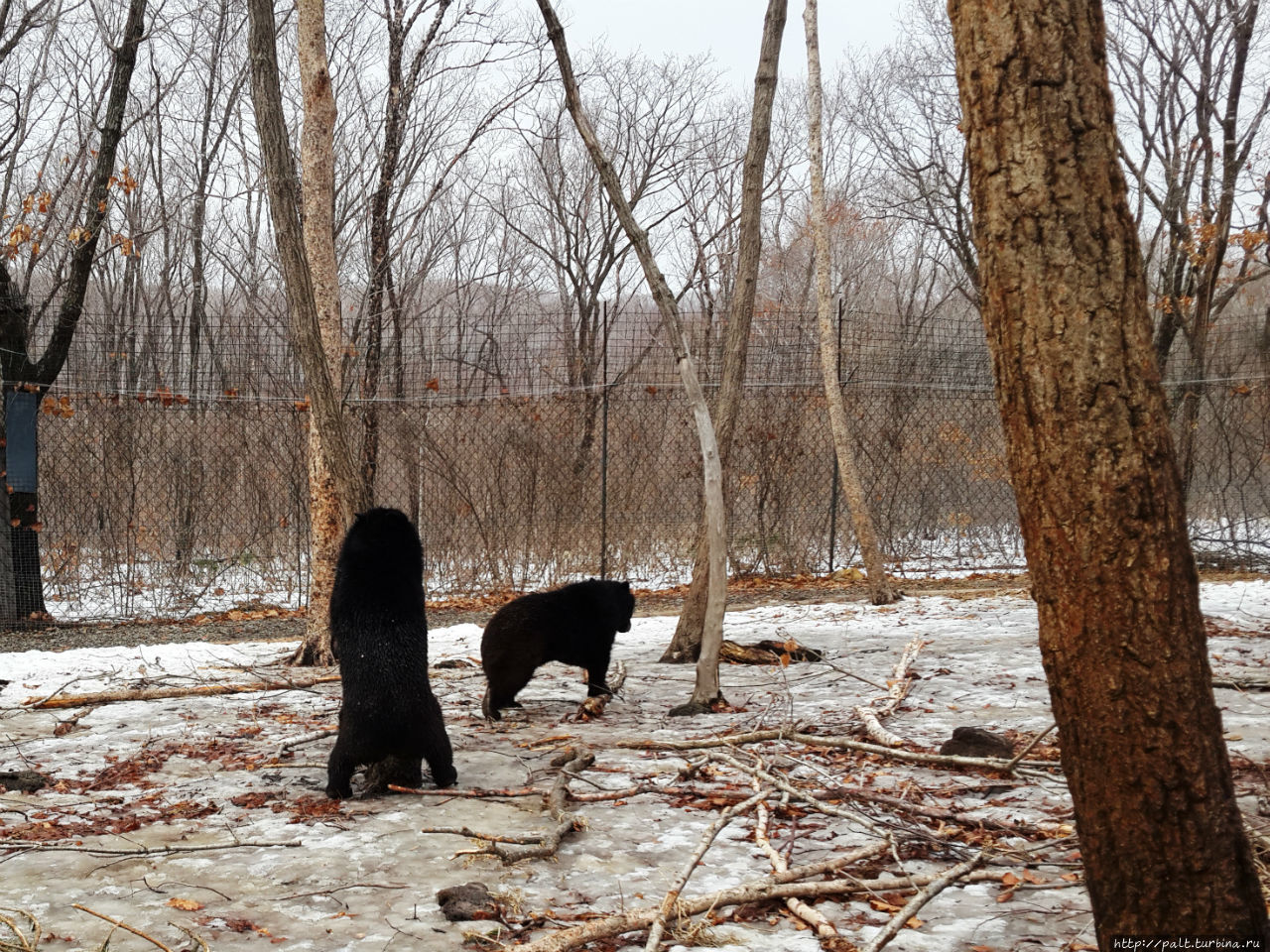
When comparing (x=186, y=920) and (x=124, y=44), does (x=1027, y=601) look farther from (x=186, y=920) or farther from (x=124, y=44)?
(x=124, y=44)

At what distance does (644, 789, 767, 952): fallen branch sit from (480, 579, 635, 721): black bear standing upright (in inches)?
95.5

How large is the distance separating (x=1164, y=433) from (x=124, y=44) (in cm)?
1218

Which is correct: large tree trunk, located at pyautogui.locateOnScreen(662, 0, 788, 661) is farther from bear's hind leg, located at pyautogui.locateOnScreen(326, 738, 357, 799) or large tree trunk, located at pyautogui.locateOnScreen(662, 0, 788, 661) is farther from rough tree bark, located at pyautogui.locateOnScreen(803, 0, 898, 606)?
bear's hind leg, located at pyautogui.locateOnScreen(326, 738, 357, 799)

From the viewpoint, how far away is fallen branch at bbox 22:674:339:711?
627 cm

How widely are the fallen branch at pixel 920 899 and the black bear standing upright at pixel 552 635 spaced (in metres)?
3.35

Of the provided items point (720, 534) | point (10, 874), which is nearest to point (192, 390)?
point (720, 534)

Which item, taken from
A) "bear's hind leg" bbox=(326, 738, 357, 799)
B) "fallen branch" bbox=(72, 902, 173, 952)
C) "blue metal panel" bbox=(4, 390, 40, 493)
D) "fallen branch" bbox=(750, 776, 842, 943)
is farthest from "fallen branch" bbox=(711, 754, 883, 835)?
"blue metal panel" bbox=(4, 390, 40, 493)

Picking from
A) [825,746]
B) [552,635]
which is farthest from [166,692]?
[825,746]

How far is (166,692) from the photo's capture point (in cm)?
Result: 654

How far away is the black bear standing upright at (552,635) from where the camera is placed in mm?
6012

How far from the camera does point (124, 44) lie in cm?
1093

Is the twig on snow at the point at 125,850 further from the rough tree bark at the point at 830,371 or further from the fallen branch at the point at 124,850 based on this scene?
the rough tree bark at the point at 830,371

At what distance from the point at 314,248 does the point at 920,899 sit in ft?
21.5

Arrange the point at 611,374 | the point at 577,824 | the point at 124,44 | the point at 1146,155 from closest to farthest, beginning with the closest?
1. the point at 577,824
2. the point at 124,44
3. the point at 611,374
4. the point at 1146,155
